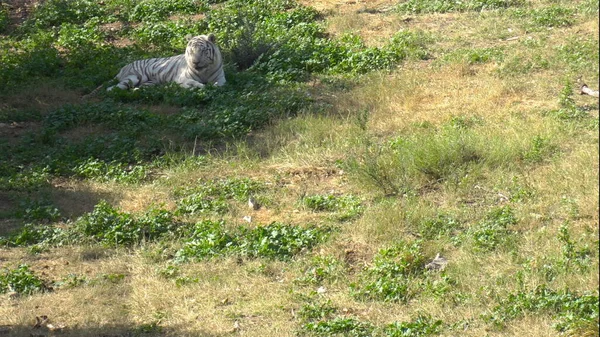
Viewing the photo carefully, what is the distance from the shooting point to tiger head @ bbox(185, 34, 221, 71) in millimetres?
13383

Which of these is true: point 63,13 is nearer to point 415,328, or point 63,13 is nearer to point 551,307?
point 415,328

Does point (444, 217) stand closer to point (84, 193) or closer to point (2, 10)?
point (84, 193)

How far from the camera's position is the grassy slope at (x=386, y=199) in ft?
21.6

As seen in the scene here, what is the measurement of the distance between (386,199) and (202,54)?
5808mm

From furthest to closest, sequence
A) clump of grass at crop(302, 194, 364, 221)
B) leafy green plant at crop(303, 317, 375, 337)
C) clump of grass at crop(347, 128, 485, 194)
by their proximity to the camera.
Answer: clump of grass at crop(347, 128, 485, 194)
clump of grass at crop(302, 194, 364, 221)
leafy green plant at crop(303, 317, 375, 337)

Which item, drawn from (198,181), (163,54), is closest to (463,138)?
(198,181)

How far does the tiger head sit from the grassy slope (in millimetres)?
1304

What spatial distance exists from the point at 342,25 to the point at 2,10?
22.5 ft

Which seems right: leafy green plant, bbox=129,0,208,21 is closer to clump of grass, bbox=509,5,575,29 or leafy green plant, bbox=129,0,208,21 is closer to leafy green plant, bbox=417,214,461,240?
clump of grass, bbox=509,5,575,29

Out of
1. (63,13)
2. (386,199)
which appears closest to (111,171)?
(386,199)

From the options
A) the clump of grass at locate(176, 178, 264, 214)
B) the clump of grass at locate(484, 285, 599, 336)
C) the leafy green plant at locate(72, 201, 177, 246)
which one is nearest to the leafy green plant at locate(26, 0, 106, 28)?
the clump of grass at locate(176, 178, 264, 214)

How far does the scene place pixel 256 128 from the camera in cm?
1115

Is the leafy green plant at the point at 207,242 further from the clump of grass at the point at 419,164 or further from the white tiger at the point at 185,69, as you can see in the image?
the white tiger at the point at 185,69

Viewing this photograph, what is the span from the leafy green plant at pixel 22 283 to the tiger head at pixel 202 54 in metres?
6.39
